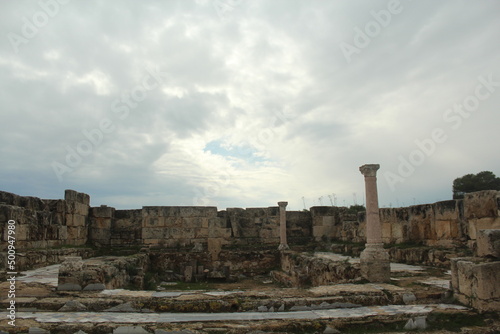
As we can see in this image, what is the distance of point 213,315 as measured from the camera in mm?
5938

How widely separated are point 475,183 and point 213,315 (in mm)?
36578

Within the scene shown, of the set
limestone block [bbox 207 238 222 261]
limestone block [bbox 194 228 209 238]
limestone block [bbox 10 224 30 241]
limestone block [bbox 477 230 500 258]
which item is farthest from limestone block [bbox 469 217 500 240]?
limestone block [bbox 10 224 30 241]

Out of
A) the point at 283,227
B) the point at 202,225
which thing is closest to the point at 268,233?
the point at 283,227

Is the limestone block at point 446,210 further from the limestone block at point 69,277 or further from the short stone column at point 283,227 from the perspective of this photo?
the limestone block at point 69,277

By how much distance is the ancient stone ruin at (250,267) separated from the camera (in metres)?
5.65

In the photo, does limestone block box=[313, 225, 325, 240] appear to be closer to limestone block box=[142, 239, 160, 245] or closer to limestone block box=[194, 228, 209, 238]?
limestone block box=[194, 228, 209, 238]

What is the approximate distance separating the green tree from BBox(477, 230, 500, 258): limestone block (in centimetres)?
3123

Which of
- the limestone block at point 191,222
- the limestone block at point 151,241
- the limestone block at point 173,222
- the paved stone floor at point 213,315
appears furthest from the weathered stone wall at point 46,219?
the paved stone floor at point 213,315

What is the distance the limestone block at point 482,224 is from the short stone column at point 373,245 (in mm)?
2440

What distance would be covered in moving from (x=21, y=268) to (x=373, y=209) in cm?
934

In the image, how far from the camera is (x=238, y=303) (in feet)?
20.9

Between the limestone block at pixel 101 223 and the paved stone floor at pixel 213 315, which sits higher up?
the limestone block at pixel 101 223

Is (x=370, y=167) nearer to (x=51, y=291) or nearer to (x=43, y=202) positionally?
(x=51, y=291)

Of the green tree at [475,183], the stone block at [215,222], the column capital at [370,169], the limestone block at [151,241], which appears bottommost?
the limestone block at [151,241]
